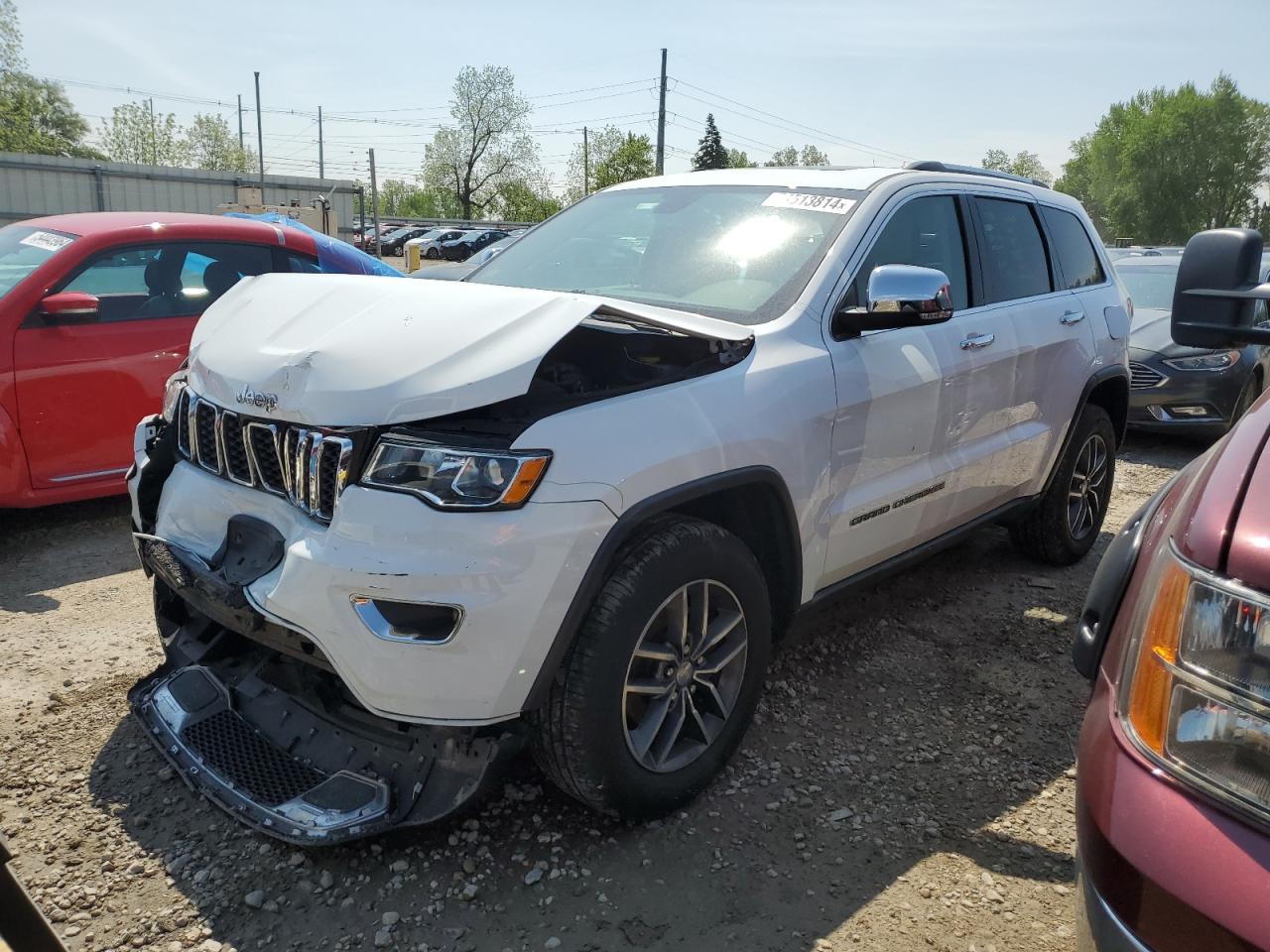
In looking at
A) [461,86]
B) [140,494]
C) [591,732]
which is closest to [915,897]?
[591,732]

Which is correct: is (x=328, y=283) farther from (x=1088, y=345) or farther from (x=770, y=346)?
(x=1088, y=345)

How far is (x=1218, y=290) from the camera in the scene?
2479mm

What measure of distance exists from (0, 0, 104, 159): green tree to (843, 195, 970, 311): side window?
61.4m

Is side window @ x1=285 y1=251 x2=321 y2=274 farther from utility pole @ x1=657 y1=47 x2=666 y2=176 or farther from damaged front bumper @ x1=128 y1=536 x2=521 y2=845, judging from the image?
utility pole @ x1=657 y1=47 x2=666 y2=176

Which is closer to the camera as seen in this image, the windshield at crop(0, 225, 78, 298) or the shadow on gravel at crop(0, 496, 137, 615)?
the shadow on gravel at crop(0, 496, 137, 615)

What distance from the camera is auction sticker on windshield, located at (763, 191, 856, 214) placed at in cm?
334

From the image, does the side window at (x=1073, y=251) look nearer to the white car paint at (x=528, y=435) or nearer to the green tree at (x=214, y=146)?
the white car paint at (x=528, y=435)

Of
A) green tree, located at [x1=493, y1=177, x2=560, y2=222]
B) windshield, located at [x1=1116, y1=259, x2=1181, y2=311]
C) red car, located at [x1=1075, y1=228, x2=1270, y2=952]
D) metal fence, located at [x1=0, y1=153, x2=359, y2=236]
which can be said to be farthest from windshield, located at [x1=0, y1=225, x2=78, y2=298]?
green tree, located at [x1=493, y1=177, x2=560, y2=222]

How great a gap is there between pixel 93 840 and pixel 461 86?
77.6m

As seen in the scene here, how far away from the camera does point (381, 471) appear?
88.8 inches

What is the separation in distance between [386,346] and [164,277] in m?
3.76

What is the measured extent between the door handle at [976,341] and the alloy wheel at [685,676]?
4.96 feet

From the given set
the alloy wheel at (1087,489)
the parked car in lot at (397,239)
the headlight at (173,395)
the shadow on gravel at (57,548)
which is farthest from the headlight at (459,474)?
the parked car in lot at (397,239)

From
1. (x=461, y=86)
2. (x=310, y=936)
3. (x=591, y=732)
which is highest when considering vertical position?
(x=461, y=86)
